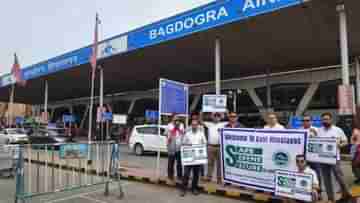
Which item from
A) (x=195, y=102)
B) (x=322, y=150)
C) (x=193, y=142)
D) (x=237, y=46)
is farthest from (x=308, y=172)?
(x=195, y=102)

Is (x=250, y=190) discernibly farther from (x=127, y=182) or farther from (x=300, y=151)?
(x=127, y=182)

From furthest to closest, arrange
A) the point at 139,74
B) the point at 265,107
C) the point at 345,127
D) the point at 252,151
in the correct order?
the point at 265,107 → the point at 139,74 → the point at 345,127 → the point at 252,151

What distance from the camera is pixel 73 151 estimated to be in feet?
22.4

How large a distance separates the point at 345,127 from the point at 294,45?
5.06 meters

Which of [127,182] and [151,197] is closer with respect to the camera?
[151,197]

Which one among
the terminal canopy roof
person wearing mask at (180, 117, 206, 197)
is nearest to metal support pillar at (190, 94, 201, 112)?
the terminal canopy roof

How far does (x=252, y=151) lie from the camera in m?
6.69

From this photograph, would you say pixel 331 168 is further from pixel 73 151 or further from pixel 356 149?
pixel 73 151

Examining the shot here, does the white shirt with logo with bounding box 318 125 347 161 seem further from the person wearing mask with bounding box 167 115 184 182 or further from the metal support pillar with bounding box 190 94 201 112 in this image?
the metal support pillar with bounding box 190 94 201 112

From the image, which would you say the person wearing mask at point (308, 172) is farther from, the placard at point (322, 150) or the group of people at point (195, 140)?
the group of people at point (195, 140)

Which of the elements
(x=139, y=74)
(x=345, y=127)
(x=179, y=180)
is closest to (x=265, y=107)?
(x=139, y=74)

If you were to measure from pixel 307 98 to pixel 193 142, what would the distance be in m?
17.7

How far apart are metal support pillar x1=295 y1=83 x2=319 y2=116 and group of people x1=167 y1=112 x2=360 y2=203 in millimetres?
15714

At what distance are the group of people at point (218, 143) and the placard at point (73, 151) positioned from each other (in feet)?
7.41
